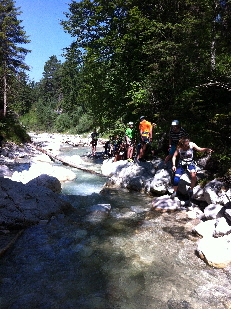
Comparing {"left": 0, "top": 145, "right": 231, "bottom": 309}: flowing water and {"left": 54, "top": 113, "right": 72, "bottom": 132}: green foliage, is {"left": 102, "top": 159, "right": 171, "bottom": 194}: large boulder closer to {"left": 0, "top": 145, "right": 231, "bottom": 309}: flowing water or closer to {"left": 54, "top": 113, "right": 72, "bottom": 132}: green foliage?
{"left": 0, "top": 145, "right": 231, "bottom": 309}: flowing water

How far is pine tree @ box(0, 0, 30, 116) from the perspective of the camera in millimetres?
23328

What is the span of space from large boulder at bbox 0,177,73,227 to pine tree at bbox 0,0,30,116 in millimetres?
18970

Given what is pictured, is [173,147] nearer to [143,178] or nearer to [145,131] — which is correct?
[143,178]

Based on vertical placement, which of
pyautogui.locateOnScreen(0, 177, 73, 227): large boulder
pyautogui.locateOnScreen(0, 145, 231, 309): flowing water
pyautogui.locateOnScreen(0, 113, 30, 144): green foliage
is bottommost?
pyautogui.locateOnScreen(0, 145, 231, 309): flowing water

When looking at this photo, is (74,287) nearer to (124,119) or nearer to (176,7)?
(124,119)

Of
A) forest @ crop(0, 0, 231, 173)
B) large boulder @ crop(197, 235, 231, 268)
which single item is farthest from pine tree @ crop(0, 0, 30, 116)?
large boulder @ crop(197, 235, 231, 268)

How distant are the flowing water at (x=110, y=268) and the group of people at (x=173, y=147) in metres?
1.41

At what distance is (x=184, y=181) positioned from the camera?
24.2ft

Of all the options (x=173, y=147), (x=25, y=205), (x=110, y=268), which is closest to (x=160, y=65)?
(x=173, y=147)

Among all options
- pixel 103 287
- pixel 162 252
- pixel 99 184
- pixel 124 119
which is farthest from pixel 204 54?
pixel 103 287

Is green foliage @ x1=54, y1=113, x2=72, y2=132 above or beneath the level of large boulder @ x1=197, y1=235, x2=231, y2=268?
above

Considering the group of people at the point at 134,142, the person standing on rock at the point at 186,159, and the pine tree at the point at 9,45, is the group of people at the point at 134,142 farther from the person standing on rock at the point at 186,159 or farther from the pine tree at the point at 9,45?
the pine tree at the point at 9,45

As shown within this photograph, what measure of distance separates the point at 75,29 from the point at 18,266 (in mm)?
16777

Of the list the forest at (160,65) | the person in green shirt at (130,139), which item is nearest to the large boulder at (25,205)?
the forest at (160,65)
